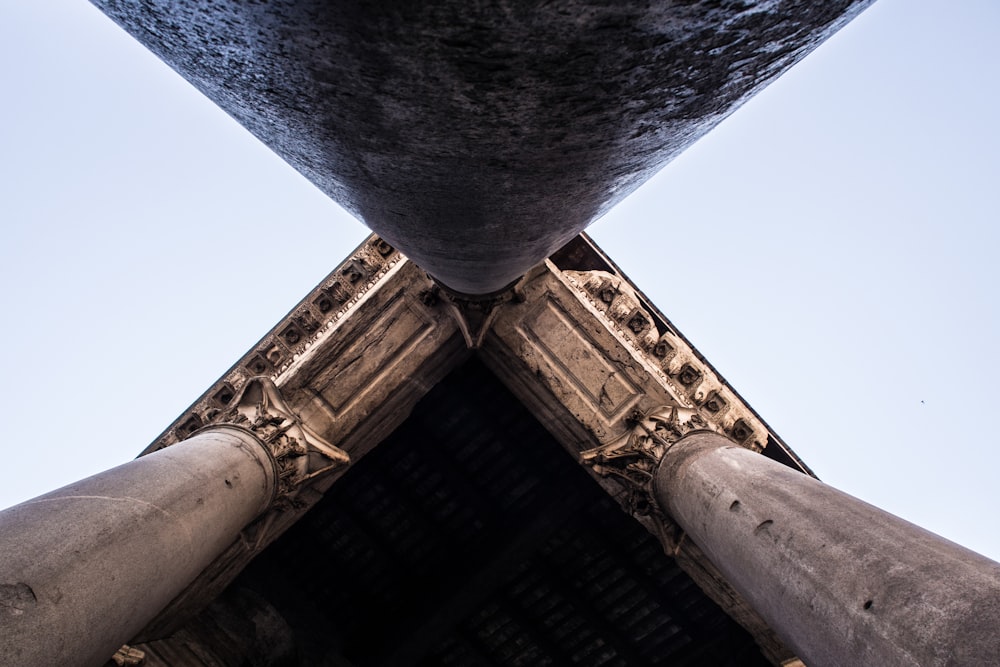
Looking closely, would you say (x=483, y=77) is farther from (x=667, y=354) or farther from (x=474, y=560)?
(x=474, y=560)

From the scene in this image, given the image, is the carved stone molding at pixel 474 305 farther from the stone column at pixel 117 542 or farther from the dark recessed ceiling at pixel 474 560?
the stone column at pixel 117 542

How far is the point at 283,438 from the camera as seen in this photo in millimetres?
7332

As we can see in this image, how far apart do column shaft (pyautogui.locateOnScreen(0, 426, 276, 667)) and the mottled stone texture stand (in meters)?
2.73

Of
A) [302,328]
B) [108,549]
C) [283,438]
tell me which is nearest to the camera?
[108,549]

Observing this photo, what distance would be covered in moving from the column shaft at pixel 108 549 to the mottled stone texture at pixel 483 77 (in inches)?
108

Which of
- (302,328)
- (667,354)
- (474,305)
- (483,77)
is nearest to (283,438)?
(302,328)

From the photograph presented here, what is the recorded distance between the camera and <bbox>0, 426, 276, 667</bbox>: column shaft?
3.29m

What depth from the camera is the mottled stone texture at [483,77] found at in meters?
1.63

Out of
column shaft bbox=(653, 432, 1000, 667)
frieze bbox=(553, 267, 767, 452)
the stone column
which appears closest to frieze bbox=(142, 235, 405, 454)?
the stone column

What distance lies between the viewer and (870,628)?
309cm

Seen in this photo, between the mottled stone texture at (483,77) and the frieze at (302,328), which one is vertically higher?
the frieze at (302,328)

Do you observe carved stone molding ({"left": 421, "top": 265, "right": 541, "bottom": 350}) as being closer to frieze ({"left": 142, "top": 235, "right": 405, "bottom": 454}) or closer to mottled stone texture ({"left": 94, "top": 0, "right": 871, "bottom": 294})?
frieze ({"left": 142, "top": 235, "right": 405, "bottom": 454})

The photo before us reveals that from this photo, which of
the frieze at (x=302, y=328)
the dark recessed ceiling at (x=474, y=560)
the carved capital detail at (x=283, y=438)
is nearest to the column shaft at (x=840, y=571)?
the carved capital detail at (x=283, y=438)

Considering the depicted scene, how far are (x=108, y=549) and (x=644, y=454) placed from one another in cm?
527
